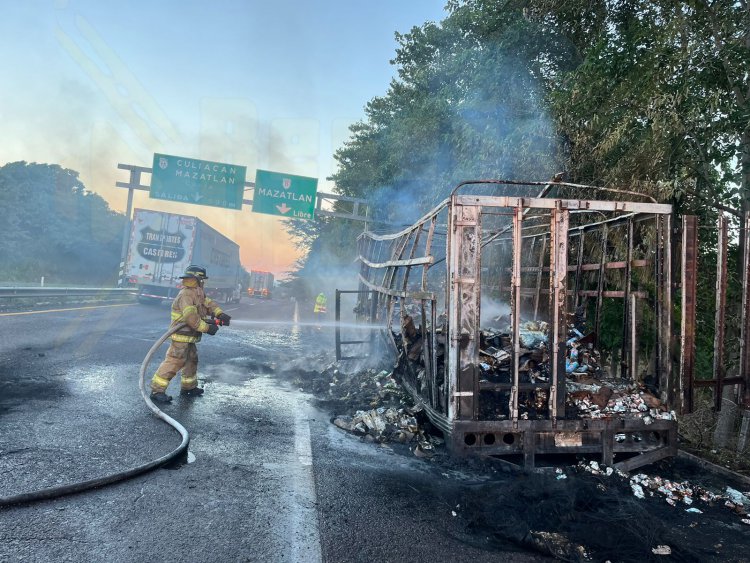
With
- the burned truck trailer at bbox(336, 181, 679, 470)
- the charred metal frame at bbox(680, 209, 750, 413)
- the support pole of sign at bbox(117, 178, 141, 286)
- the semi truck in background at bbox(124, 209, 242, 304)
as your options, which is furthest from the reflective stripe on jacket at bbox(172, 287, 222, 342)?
the support pole of sign at bbox(117, 178, 141, 286)

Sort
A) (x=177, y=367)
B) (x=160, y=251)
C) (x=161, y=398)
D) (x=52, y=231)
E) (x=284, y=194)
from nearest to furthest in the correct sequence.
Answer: (x=161, y=398)
(x=177, y=367)
(x=160, y=251)
(x=284, y=194)
(x=52, y=231)

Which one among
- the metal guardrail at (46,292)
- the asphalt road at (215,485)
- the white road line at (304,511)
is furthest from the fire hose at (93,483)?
the metal guardrail at (46,292)

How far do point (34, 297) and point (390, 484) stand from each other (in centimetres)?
1796

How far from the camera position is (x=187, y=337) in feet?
20.9

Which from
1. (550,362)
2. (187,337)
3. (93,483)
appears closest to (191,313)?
(187,337)

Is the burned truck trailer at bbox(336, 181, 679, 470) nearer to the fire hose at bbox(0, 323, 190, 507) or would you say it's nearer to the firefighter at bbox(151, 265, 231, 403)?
the fire hose at bbox(0, 323, 190, 507)

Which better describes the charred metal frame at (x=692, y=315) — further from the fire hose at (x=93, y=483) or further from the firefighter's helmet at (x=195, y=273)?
the firefighter's helmet at (x=195, y=273)

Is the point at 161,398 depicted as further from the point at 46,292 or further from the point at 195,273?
the point at 46,292

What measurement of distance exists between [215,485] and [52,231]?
41464 mm

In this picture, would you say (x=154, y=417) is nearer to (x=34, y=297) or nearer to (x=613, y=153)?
(x=613, y=153)

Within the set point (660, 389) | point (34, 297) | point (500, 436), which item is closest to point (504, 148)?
point (660, 389)

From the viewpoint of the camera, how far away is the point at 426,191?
49.4 ft

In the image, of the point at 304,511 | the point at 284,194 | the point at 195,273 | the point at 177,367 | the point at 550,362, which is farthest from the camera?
the point at 284,194

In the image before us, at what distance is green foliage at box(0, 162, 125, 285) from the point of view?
113 ft
